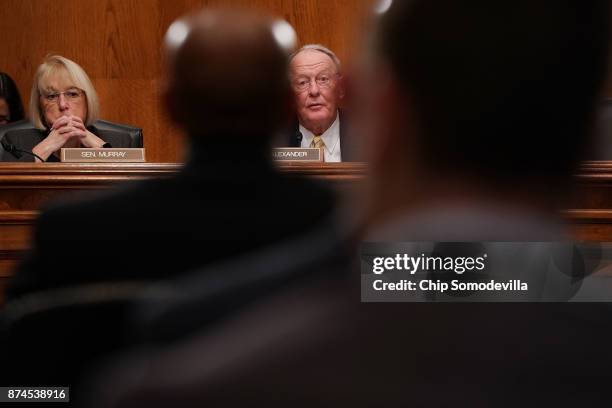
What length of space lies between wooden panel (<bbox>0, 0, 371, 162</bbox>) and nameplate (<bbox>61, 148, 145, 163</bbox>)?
1.45m

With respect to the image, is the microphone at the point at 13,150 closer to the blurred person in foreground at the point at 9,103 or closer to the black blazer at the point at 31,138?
the black blazer at the point at 31,138

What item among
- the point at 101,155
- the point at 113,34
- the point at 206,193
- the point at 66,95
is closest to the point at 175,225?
the point at 206,193

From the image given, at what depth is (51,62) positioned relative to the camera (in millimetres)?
1704

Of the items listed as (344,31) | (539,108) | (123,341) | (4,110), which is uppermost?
(344,31)

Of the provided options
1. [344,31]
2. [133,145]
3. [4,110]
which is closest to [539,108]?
[133,145]

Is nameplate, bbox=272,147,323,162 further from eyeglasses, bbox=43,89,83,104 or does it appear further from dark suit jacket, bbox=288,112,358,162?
eyeglasses, bbox=43,89,83,104

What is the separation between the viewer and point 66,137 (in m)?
1.22

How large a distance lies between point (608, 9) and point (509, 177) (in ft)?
0.19

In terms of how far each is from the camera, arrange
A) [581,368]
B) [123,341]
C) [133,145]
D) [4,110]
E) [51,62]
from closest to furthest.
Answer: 1. [581,368]
2. [123,341]
3. [133,145]
4. [51,62]
5. [4,110]

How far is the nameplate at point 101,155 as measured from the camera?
90 cm

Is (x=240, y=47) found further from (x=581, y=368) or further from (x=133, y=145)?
(x=133, y=145)

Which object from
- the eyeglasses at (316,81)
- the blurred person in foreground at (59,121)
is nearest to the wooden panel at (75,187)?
the blurred person in foreground at (59,121)

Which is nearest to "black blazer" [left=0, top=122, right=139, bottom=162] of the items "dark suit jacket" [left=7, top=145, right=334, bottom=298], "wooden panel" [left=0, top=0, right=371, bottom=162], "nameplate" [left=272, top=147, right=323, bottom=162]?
"nameplate" [left=272, top=147, right=323, bottom=162]

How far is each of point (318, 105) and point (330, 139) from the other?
19 cm
